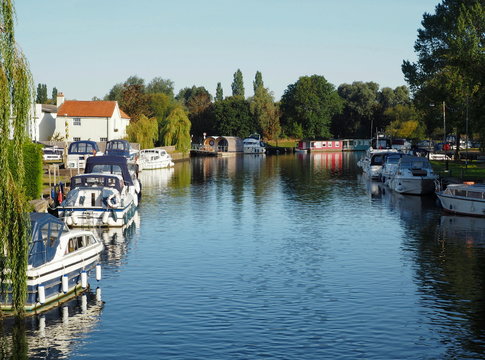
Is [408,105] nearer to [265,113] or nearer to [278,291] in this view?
[265,113]

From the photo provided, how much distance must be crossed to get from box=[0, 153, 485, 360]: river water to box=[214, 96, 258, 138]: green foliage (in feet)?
398

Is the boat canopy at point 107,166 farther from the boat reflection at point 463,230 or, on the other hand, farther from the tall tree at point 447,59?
the tall tree at point 447,59

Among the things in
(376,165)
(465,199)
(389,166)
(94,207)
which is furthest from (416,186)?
(94,207)

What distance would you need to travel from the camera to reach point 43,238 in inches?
1070

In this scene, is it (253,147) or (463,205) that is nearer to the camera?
(463,205)

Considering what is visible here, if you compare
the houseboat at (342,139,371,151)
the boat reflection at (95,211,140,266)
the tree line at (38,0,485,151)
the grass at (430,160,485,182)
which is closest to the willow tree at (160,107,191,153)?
the tree line at (38,0,485,151)

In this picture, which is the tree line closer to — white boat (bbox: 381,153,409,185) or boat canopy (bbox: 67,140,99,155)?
white boat (bbox: 381,153,409,185)

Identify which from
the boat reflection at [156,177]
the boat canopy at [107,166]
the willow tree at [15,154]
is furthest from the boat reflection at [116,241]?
the boat reflection at [156,177]

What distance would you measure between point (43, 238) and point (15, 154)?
5355 millimetres

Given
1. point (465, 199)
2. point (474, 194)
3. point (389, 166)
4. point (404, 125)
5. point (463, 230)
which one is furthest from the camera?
point (404, 125)

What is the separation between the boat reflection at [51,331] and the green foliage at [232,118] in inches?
5876

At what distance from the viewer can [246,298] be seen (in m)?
28.2

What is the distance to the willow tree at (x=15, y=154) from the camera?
22.3 meters

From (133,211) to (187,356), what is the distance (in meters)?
29.2
